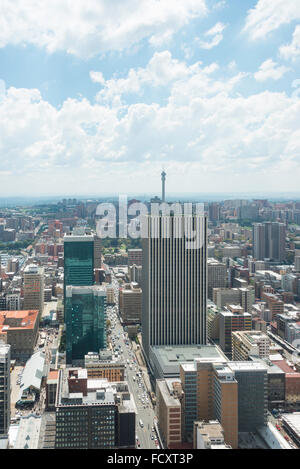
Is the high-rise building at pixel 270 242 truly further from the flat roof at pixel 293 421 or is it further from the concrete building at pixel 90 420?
the concrete building at pixel 90 420

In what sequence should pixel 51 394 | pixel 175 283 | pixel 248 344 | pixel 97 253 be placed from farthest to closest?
1. pixel 97 253
2. pixel 175 283
3. pixel 248 344
4. pixel 51 394

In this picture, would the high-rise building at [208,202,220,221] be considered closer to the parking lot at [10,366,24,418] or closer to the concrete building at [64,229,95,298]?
the concrete building at [64,229,95,298]

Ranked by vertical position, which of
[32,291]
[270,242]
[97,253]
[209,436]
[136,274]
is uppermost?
[270,242]

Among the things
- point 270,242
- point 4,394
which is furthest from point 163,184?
point 270,242

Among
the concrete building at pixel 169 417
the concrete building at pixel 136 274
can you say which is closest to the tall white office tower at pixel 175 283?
the concrete building at pixel 169 417

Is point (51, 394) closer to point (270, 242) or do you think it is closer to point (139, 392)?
point (139, 392)
